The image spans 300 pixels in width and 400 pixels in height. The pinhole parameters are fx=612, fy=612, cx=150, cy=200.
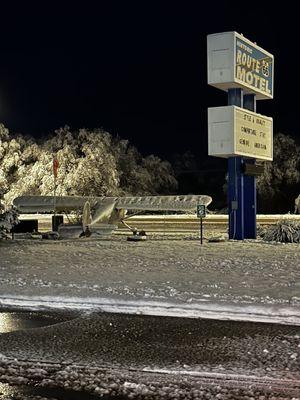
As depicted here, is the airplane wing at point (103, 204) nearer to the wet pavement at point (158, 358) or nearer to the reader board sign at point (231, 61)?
the reader board sign at point (231, 61)

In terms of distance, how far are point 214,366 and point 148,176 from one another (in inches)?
1810

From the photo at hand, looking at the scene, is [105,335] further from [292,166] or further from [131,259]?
[292,166]

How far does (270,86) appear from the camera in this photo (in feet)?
82.7

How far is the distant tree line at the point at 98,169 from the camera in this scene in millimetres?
47375

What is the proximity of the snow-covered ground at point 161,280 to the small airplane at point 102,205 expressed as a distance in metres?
5.59

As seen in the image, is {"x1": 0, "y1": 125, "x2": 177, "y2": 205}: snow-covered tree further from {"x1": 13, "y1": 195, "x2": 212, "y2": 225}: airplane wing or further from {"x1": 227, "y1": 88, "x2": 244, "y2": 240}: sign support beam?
{"x1": 227, "y1": 88, "x2": 244, "y2": 240}: sign support beam

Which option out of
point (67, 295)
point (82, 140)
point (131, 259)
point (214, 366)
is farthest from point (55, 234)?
point (82, 140)

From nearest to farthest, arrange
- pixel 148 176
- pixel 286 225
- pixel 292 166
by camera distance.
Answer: pixel 286 225
pixel 292 166
pixel 148 176

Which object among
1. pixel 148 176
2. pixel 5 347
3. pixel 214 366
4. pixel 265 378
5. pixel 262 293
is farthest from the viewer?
pixel 148 176

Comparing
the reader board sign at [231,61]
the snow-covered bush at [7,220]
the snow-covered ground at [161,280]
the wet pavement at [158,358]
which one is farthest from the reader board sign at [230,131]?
the wet pavement at [158,358]

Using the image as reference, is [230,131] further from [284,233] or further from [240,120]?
[284,233]

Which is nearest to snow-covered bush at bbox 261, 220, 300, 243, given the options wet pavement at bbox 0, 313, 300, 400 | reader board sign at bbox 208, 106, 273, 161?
reader board sign at bbox 208, 106, 273, 161

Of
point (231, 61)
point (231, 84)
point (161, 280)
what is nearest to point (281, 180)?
point (231, 84)

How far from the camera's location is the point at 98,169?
48.0 metres
